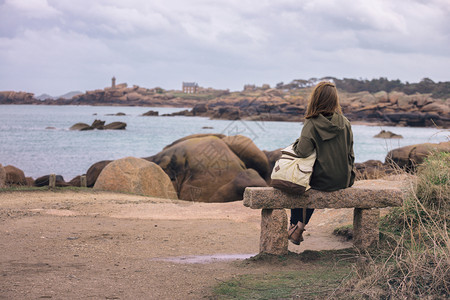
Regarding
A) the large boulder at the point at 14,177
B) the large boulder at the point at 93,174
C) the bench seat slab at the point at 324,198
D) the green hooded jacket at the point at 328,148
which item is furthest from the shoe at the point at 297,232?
the large boulder at the point at 14,177

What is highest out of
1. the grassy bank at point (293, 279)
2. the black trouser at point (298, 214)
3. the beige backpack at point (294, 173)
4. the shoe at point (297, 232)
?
the beige backpack at point (294, 173)

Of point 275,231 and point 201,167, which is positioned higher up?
point 275,231

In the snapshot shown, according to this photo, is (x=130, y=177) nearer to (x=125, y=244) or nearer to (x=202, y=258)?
(x=125, y=244)

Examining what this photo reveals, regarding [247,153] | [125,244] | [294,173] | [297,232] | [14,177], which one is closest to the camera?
[294,173]

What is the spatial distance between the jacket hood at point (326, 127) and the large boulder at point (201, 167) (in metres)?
9.24

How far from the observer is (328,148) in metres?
5.67

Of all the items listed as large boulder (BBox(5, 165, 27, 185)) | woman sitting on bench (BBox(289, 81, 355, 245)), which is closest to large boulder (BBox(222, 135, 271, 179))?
large boulder (BBox(5, 165, 27, 185))

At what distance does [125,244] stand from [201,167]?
8.30 metres

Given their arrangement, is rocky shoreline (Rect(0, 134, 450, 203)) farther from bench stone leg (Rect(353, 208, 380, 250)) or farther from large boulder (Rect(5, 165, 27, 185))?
bench stone leg (Rect(353, 208, 380, 250))

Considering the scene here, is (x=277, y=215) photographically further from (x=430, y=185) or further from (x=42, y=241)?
(x=42, y=241)

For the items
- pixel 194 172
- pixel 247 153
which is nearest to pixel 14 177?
pixel 194 172

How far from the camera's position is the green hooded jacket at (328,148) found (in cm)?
564

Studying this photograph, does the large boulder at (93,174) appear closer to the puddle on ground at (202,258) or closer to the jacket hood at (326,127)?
the puddle on ground at (202,258)

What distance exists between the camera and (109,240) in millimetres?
7262
